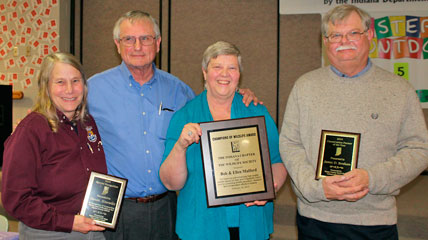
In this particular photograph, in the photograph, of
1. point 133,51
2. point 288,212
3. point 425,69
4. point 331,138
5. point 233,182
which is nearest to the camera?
point 331,138

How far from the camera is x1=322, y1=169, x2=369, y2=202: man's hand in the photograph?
177cm

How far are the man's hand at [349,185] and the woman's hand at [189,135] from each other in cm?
68

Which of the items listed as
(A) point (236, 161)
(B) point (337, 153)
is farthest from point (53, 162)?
(B) point (337, 153)

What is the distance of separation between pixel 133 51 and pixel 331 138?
1405 millimetres

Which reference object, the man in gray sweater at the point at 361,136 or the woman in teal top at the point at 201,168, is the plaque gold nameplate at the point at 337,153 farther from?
the woman in teal top at the point at 201,168

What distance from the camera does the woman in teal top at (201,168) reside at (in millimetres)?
1998

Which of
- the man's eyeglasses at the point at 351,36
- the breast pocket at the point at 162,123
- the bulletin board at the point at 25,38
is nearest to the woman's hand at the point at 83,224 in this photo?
the breast pocket at the point at 162,123

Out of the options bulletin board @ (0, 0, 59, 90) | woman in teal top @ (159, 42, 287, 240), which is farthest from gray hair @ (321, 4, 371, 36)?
bulletin board @ (0, 0, 59, 90)

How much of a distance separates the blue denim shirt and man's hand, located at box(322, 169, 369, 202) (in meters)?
1.15

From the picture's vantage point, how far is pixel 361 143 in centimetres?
187

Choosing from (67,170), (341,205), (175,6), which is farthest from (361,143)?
(175,6)

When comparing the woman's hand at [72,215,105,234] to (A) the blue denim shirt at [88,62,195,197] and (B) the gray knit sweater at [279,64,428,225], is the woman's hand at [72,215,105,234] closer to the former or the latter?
(A) the blue denim shirt at [88,62,195,197]

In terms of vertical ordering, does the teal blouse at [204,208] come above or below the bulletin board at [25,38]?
below

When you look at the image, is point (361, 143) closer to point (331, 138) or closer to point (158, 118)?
point (331, 138)
